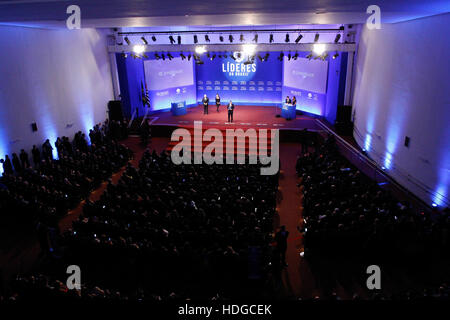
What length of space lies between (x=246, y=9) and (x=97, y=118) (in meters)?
12.2

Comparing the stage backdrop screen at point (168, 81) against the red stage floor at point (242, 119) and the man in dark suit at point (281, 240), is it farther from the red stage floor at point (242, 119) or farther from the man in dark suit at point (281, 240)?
the man in dark suit at point (281, 240)

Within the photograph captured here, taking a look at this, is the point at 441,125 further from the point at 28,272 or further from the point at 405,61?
the point at 28,272

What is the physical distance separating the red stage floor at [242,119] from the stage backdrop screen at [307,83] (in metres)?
0.87

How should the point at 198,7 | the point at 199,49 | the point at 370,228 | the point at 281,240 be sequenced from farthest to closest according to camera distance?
the point at 199,49 → the point at 198,7 → the point at 370,228 → the point at 281,240

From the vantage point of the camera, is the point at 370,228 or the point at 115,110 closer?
the point at 370,228

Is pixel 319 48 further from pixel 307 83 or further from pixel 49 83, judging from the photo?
pixel 49 83

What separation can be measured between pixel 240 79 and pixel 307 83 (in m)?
4.54

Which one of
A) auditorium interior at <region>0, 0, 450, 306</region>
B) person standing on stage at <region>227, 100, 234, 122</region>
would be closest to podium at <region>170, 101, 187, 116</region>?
auditorium interior at <region>0, 0, 450, 306</region>

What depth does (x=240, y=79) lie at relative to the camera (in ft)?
70.0

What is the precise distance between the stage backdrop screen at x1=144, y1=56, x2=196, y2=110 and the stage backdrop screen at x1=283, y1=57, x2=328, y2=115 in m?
6.24

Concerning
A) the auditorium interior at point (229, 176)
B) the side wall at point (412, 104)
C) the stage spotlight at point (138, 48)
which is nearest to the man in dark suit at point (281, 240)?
the auditorium interior at point (229, 176)

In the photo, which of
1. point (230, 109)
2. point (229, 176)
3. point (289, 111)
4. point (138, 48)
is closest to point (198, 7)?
point (229, 176)

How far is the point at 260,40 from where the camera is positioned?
62.2ft

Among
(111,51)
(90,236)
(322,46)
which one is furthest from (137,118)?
(90,236)
